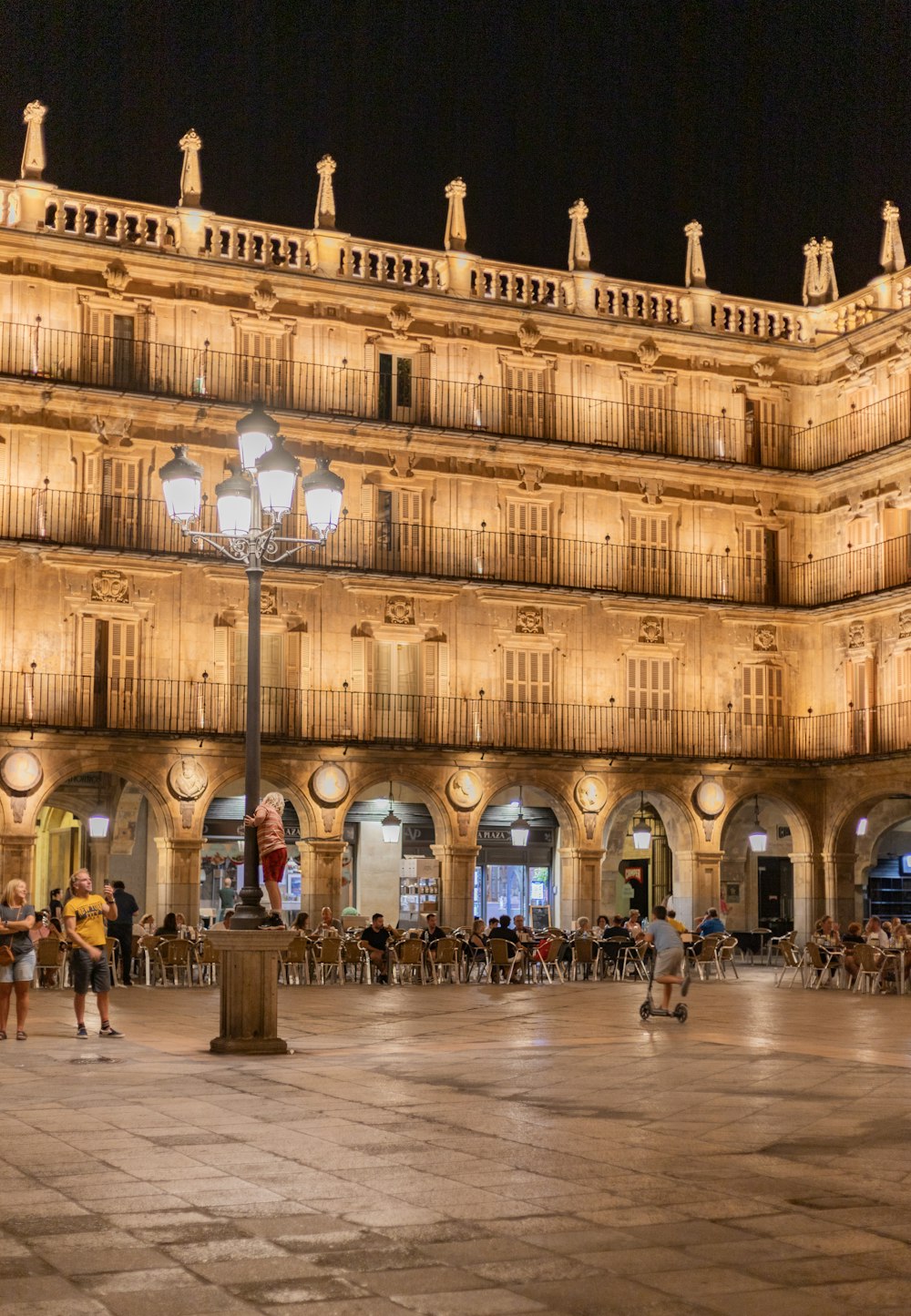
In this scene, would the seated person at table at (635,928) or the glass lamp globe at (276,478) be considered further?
the seated person at table at (635,928)

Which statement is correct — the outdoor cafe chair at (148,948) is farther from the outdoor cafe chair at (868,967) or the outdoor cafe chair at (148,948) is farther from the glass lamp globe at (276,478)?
the glass lamp globe at (276,478)

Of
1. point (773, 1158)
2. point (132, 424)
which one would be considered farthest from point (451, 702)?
point (773, 1158)

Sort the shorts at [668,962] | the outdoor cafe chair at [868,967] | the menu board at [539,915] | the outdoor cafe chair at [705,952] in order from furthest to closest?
the menu board at [539,915] → the outdoor cafe chair at [705,952] → the outdoor cafe chair at [868,967] → the shorts at [668,962]

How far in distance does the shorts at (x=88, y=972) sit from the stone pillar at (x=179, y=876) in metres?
15.1

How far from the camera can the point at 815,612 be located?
35562 mm

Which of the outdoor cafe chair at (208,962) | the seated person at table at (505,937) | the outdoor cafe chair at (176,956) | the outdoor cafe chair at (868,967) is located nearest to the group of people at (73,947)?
the outdoor cafe chair at (176,956)

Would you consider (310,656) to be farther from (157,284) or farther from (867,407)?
(867,407)

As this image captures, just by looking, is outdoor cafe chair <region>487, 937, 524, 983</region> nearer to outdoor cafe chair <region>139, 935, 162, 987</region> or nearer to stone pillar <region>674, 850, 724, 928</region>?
outdoor cafe chair <region>139, 935, 162, 987</region>

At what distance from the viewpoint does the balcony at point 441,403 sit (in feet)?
100

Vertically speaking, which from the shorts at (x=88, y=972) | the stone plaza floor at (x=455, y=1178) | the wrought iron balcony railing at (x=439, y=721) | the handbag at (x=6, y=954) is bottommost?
the stone plaza floor at (x=455, y=1178)

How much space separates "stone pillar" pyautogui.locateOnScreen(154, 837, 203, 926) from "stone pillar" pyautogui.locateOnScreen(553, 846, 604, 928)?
24.7 feet

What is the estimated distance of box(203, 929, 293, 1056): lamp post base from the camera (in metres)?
13.5

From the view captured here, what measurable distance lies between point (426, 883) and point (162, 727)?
6507mm

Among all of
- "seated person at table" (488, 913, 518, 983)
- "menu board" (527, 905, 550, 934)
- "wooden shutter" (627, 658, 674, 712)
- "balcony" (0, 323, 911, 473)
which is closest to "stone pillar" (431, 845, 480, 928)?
"menu board" (527, 905, 550, 934)
